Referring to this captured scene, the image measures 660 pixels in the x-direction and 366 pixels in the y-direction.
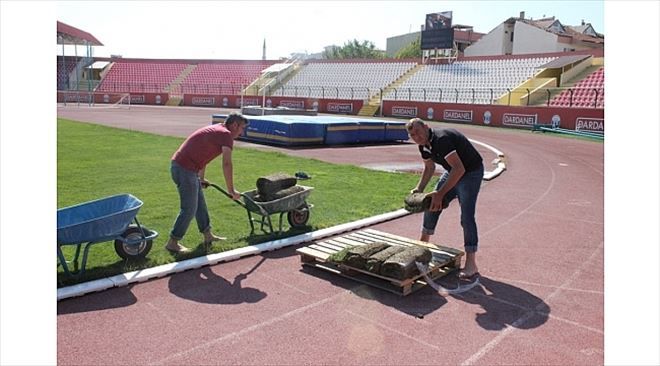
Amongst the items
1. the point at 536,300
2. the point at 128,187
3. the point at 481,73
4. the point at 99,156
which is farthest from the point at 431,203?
the point at 481,73

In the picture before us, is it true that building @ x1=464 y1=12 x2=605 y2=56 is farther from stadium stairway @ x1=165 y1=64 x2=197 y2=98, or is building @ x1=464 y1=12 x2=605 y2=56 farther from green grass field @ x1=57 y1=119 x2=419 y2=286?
green grass field @ x1=57 y1=119 x2=419 y2=286

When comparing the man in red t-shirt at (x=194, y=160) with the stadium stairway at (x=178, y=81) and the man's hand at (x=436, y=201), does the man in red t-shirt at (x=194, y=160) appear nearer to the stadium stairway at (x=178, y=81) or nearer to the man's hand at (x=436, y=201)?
the man's hand at (x=436, y=201)

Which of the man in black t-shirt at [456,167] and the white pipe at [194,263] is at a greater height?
the man in black t-shirt at [456,167]

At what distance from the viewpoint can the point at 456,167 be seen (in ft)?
18.9

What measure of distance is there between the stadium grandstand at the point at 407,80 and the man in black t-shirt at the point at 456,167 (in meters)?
23.1

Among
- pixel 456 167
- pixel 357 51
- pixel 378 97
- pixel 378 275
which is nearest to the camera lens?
pixel 378 275

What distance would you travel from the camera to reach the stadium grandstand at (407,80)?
3562cm

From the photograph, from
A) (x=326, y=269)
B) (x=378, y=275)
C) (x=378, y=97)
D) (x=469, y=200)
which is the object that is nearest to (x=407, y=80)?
(x=378, y=97)

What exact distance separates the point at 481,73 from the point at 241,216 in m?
40.5

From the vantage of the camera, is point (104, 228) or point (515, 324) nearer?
point (515, 324)

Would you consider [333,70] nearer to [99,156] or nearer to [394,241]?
[99,156]

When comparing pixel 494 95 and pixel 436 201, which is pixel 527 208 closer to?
pixel 436 201

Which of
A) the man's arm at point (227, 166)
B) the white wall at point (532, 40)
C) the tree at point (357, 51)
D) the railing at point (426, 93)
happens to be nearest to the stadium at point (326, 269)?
the man's arm at point (227, 166)

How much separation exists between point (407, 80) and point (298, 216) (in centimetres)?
4298
